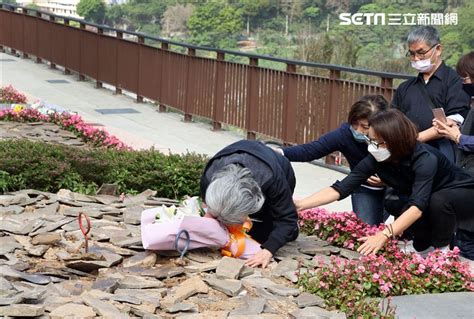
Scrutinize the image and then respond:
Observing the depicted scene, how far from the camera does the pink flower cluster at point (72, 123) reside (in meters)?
11.9

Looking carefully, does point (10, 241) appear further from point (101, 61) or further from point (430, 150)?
point (101, 61)

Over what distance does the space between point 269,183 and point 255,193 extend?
0.67 ft

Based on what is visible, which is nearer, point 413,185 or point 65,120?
point 413,185

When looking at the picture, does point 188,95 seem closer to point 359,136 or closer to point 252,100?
point 252,100

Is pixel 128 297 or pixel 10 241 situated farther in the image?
pixel 10 241

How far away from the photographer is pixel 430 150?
6430mm

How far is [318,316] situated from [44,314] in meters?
1.42

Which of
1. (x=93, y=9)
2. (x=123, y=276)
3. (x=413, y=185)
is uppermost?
(x=413, y=185)

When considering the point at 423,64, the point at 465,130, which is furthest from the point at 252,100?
the point at 465,130

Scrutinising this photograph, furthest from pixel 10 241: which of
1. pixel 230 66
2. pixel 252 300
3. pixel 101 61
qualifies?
pixel 101 61

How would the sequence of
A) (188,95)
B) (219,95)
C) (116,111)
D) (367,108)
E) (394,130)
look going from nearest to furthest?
(394,130)
(367,108)
(219,95)
(188,95)
(116,111)

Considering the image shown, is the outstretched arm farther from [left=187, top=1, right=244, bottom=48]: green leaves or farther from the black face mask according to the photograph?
[left=187, top=1, right=244, bottom=48]: green leaves

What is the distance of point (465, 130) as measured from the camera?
22.9 feet

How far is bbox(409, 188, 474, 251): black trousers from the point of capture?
254 inches
